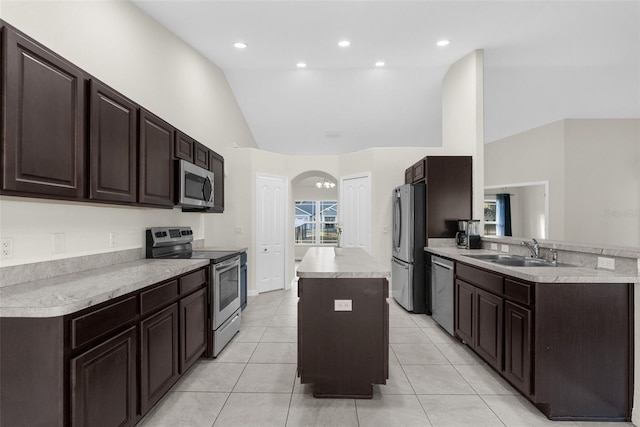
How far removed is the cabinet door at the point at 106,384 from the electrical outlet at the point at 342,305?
1281 mm

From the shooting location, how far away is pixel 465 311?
299cm

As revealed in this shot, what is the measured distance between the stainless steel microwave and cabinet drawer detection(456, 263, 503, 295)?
283cm

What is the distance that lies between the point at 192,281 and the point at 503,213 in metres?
6.49

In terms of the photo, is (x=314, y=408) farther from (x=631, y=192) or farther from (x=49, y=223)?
(x=631, y=192)

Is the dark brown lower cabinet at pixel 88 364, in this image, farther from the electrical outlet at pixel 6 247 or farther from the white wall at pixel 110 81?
the white wall at pixel 110 81

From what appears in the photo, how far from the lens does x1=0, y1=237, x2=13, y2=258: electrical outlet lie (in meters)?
1.65

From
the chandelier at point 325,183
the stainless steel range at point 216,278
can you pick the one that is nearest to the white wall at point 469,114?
the stainless steel range at point 216,278

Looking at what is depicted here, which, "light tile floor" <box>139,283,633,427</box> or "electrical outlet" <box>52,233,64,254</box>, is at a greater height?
"electrical outlet" <box>52,233,64,254</box>

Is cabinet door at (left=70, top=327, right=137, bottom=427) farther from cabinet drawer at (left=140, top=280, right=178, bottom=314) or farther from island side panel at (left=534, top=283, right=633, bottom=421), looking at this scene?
island side panel at (left=534, top=283, right=633, bottom=421)

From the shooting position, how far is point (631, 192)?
5.05 m

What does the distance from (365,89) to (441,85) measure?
1.29m

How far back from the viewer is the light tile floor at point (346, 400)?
1.99m

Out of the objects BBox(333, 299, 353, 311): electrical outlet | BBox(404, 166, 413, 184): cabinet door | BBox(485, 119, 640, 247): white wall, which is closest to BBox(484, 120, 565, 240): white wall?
BBox(485, 119, 640, 247): white wall

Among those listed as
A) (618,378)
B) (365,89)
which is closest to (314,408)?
(618,378)
